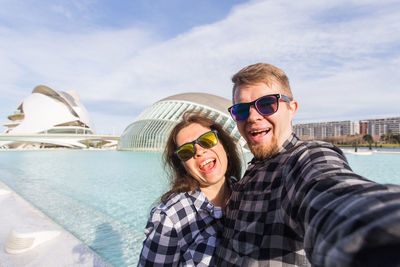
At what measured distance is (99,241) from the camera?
3.85 meters

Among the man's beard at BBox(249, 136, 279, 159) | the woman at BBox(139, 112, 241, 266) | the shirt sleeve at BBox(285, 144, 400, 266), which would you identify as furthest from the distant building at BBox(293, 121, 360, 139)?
the shirt sleeve at BBox(285, 144, 400, 266)

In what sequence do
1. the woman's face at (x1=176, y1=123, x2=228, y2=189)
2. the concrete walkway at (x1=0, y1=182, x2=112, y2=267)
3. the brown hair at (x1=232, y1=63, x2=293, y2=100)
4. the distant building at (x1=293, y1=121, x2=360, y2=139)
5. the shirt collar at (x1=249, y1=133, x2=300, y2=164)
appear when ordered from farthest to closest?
1. the distant building at (x1=293, y1=121, x2=360, y2=139)
2. the concrete walkway at (x1=0, y1=182, x2=112, y2=267)
3. the woman's face at (x1=176, y1=123, x2=228, y2=189)
4. the brown hair at (x1=232, y1=63, x2=293, y2=100)
5. the shirt collar at (x1=249, y1=133, x2=300, y2=164)

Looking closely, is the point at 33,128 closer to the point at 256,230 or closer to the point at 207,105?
the point at 207,105

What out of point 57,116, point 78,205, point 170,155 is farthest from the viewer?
point 57,116

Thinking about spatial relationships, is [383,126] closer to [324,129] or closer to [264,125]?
[324,129]

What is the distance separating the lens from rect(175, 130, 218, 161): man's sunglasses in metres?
1.59

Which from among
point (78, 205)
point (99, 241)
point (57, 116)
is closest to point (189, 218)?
point (99, 241)

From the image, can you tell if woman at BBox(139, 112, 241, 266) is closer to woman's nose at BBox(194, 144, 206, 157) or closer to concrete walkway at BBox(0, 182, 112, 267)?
woman's nose at BBox(194, 144, 206, 157)

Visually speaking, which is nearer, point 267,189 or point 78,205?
point 267,189

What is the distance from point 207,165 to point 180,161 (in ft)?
0.88

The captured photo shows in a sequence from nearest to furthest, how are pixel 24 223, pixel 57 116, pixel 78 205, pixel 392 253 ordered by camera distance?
pixel 392 253 < pixel 24 223 < pixel 78 205 < pixel 57 116

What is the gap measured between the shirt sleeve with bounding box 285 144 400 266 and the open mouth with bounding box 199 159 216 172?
0.89m

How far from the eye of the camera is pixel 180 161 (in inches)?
71.5

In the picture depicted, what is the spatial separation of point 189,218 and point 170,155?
0.56 m
